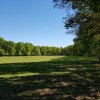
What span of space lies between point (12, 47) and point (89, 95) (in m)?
146

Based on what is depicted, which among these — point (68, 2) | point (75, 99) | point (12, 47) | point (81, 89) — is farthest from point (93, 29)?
point (12, 47)

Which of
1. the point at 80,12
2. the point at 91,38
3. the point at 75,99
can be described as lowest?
the point at 75,99

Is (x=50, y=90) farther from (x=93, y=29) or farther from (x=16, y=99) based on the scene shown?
(x=93, y=29)

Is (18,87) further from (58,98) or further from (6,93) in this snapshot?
(58,98)

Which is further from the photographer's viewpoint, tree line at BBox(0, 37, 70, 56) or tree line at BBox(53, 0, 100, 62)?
tree line at BBox(0, 37, 70, 56)

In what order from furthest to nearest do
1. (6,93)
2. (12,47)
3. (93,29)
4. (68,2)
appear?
(12,47) → (93,29) → (68,2) → (6,93)

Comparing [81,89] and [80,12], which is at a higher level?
[80,12]

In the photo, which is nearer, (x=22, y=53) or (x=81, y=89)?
(x=81, y=89)

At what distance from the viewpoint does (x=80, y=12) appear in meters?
32.2

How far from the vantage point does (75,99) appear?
14.4m

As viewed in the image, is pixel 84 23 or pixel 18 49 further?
pixel 18 49

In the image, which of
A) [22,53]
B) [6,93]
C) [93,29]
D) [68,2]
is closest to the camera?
[6,93]

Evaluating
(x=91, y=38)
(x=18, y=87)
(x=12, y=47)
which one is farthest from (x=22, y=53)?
(x=18, y=87)

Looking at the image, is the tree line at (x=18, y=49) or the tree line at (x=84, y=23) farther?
the tree line at (x=18, y=49)
